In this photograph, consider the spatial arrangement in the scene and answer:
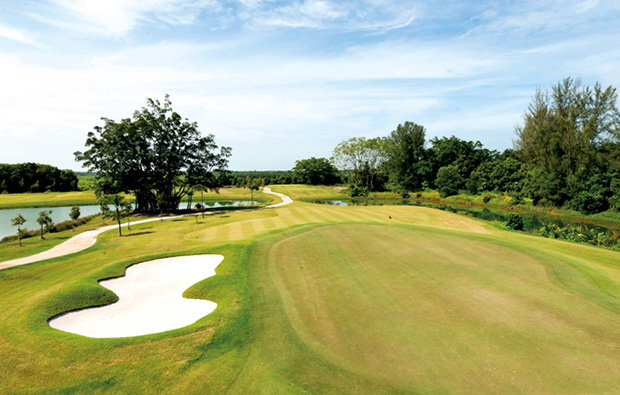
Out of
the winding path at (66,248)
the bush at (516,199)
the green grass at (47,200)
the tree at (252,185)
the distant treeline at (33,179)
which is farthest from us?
the distant treeline at (33,179)

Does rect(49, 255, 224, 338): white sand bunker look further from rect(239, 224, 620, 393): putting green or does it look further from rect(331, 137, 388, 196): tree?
rect(331, 137, 388, 196): tree

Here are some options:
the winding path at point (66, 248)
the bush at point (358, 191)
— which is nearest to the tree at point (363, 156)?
the bush at point (358, 191)

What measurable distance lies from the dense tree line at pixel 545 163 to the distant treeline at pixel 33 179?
3981 inches

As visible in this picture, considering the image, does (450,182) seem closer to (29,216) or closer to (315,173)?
(315,173)

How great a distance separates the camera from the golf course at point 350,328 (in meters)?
7.41

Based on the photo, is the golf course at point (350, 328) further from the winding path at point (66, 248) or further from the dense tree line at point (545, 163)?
the dense tree line at point (545, 163)

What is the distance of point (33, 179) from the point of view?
9825 centimetres

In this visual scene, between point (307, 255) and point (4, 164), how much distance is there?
441ft

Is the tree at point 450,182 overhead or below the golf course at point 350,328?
overhead

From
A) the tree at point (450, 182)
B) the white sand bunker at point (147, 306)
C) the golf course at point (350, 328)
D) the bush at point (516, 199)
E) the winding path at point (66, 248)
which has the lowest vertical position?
the white sand bunker at point (147, 306)

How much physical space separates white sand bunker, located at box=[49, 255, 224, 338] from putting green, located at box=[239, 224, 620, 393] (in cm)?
393

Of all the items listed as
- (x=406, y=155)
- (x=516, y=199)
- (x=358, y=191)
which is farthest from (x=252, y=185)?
(x=516, y=199)

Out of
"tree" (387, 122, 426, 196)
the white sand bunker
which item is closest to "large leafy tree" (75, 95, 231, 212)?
the white sand bunker

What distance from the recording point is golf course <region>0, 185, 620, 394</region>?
24.3 ft
